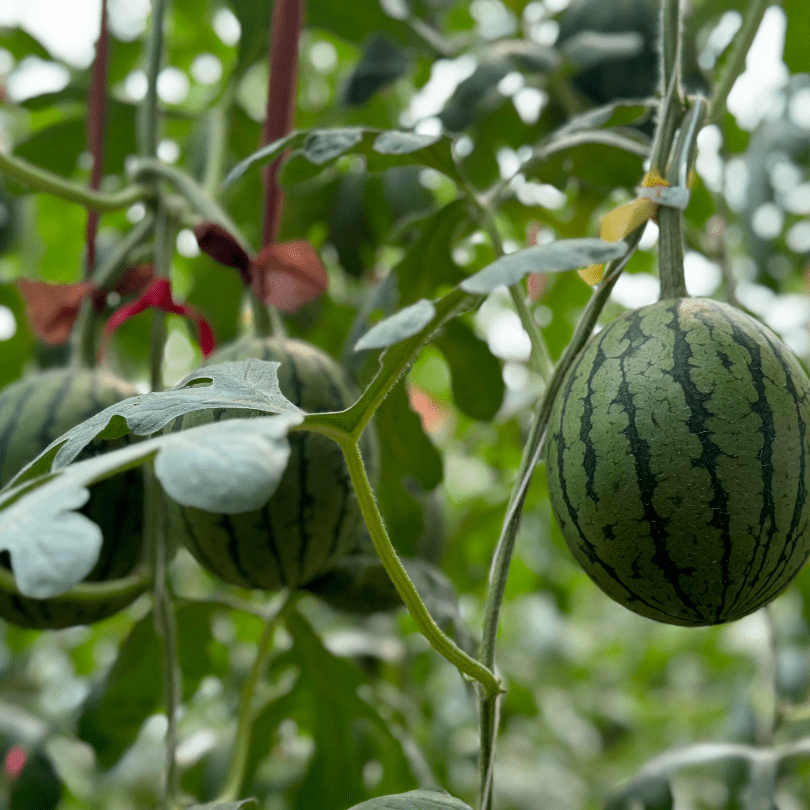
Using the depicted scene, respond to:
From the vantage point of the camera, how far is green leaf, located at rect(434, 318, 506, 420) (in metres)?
1.15

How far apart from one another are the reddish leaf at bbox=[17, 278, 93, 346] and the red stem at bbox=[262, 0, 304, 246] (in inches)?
8.9

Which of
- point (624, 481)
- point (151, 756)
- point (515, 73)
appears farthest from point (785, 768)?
point (151, 756)

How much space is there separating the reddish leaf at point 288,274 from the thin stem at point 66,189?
0.23 meters

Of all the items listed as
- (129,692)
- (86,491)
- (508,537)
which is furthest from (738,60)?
(129,692)

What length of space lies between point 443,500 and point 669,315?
829 mm

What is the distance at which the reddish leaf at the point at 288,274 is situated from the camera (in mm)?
925

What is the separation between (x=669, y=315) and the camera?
693 mm

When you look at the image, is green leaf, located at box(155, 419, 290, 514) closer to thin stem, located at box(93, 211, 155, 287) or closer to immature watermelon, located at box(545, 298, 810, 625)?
immature watermelon, located at box(545, 298, 810, 625)

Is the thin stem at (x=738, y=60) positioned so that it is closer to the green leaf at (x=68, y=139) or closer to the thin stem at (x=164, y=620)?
the thin stem at (x=164, y=620)

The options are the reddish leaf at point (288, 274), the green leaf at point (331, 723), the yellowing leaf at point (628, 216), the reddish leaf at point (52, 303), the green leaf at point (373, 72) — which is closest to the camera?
the yellowing leaf at point (628, 216)

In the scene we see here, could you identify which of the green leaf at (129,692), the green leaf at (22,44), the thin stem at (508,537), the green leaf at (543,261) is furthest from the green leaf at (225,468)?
the green leaf at (22,44)

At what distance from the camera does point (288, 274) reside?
93cm

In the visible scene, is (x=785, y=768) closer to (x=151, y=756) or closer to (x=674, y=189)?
(x=674, y=189)

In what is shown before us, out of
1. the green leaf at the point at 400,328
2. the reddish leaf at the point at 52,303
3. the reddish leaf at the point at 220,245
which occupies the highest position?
the green leaf at the point at 400,328
